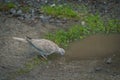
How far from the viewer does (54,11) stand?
1087 centimetres

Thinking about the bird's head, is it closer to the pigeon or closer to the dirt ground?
the pigeon

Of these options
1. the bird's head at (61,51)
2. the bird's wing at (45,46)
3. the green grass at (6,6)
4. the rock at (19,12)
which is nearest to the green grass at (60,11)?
the rock at (19,12)

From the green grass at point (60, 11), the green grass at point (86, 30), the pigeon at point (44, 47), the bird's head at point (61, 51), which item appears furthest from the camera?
the green grass at point (60, 11)

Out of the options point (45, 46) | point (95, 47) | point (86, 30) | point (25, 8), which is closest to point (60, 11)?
point (25, 8)

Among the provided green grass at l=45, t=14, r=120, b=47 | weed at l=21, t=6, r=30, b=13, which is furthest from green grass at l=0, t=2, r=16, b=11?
green grass at l=45, t=14, r=120, b=47

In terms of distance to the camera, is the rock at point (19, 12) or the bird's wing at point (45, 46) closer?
the bird's wing at point (45, 46)

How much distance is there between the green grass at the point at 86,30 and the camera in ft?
31.1

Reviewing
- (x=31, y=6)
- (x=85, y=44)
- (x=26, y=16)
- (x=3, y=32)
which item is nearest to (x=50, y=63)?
(x=85, y=44)

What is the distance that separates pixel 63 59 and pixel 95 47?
94 centimetres

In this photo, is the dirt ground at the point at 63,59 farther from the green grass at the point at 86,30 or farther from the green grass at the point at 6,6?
the green grass at the point at 6,6

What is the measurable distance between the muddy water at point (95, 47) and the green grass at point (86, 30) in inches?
8.9

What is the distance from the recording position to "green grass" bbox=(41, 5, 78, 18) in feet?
35.0

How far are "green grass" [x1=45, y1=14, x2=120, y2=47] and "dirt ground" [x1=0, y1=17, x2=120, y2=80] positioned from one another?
255 millimetres

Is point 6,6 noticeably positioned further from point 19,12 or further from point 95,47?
point 95,47
